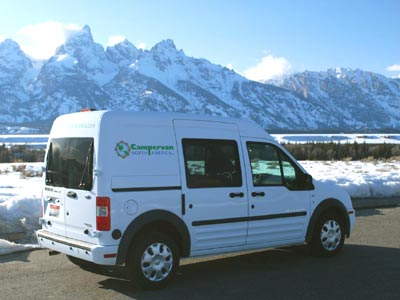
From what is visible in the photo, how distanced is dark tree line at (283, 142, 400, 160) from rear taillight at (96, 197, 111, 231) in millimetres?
36995

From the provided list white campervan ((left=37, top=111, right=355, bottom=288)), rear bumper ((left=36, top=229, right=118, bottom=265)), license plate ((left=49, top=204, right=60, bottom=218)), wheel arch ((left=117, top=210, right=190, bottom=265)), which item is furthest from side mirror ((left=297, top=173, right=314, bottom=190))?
license plate ((left=49, top=204, right=60, bottom=218))

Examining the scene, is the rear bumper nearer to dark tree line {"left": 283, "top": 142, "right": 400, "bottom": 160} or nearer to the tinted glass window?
the tinted glass window

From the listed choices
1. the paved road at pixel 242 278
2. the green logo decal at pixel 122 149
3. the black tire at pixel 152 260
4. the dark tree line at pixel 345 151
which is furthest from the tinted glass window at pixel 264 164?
the dark tree line at pixel 345 151

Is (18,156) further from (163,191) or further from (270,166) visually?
(163,191)

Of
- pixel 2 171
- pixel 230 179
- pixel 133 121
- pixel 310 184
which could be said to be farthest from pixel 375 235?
pixel 2 171

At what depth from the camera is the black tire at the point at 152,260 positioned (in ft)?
20.2

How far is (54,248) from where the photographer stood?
21.7ft

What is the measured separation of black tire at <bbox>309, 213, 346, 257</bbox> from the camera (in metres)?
7.95

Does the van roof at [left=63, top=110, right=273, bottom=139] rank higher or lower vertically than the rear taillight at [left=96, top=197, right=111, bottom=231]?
higher

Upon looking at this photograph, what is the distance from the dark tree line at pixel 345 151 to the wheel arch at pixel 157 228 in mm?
36181

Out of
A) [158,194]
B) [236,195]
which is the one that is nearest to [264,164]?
[236,195]

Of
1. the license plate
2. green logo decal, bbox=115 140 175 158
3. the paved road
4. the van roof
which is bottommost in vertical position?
the paved road

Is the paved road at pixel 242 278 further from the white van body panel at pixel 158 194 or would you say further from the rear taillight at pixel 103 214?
the rear taillight at pixel 103 214

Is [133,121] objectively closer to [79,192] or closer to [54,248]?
[79,192]
